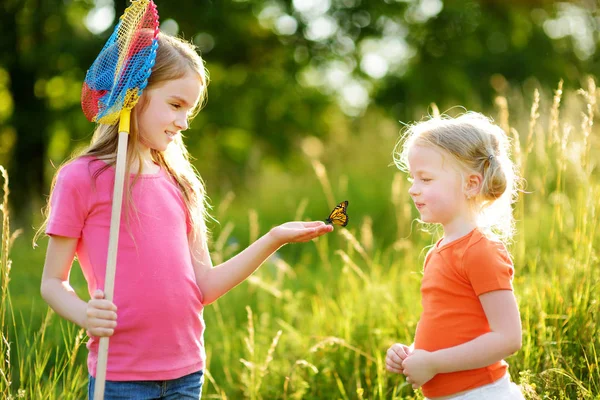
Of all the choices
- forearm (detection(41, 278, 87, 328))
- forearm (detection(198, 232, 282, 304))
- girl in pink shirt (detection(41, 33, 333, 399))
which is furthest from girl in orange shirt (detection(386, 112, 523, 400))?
forearm (detection(41, 278, 87, 328))

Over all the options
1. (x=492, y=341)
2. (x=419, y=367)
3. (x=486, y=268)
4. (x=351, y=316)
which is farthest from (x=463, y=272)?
(x=351, y=316)

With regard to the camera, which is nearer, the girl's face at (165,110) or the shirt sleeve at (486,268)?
the shirt sleeve at (486,268)

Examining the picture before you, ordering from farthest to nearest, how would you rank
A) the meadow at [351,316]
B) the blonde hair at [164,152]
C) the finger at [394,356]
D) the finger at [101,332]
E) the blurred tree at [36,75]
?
1. the blurred tree at [36,75]
2. the meadow at [351,316]
3. the blonde hair at [164,152]
4. the finger at [394,356]
5. the finger at [101,332]

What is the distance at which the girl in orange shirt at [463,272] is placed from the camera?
7.39 ft

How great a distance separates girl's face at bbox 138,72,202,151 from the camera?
2.54 metres

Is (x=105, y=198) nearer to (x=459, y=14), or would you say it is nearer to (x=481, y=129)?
(x=481, y=129)

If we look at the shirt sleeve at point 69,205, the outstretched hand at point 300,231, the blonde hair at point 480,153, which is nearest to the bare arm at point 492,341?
the blonde hair at point 480,153

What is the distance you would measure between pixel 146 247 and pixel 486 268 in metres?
1.09

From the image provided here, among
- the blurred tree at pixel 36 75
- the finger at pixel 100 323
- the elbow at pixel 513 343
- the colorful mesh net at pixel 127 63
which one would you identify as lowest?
the elbow at pixel 513 343

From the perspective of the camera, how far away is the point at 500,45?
10.5m

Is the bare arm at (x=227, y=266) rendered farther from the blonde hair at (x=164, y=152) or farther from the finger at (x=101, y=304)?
the finger at (x=101, y=304)

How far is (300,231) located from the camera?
2.53 meters

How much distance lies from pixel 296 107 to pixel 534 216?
399cm

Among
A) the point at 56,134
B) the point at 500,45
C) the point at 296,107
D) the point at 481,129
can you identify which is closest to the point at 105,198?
the point at 481,129
